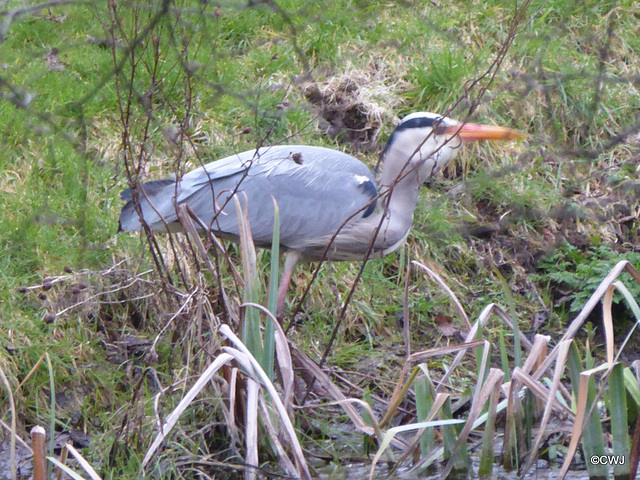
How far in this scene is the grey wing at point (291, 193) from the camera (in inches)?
161

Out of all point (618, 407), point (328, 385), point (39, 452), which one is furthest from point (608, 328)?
point (39, 452)

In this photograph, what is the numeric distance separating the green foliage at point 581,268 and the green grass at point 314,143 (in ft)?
0.07

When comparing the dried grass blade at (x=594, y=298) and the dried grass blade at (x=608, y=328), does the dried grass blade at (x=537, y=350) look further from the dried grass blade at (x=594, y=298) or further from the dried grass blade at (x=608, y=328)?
the dried grass blade at (x=608, y=328)

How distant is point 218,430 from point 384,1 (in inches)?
158

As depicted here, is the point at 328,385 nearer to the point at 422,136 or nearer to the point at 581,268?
the point at 422,136

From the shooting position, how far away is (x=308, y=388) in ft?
10.8

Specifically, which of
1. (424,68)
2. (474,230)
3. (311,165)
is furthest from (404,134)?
(424,68)

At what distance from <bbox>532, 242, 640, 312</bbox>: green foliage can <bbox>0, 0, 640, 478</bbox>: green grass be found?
0.02 meters

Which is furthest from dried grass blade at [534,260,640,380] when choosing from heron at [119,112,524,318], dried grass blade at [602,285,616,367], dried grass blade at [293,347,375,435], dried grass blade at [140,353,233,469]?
heron at [119,112,524,318]

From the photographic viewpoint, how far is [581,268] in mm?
4531

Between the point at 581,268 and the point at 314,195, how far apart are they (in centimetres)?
152

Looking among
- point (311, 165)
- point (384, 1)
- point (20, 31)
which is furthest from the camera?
point (384, 1)

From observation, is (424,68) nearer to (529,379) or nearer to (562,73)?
(562,73)

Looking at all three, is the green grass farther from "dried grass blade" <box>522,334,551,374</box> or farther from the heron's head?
"dried grass blade" <box>522,334,551,374</box>
